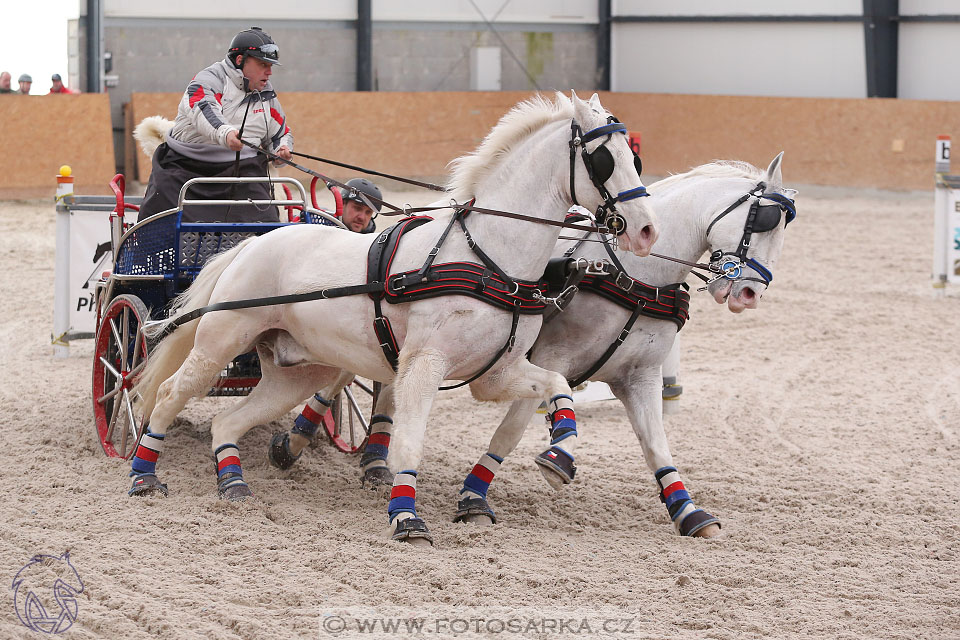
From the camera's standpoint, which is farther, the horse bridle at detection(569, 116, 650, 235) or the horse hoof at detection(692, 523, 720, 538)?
the horse hoof at detection(692, 523, 720, 538)

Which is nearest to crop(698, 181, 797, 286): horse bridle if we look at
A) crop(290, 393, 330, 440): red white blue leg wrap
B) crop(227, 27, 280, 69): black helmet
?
→ crop(290, 393, 330, 440): red white blue leg wrap

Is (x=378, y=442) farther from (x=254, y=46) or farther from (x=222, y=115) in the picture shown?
(x=254, y=46)

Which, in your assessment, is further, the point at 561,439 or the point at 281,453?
the point at 281,453

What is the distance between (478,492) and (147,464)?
149 cm

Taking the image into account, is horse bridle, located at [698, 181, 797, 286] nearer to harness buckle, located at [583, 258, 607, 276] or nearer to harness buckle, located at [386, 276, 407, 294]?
harness buckle, located at [583, 258, 607, 276]

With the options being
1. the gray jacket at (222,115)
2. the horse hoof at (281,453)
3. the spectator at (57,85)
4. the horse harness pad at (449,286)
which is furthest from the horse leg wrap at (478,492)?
the spectator at (57,85)

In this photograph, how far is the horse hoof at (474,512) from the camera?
4.67m

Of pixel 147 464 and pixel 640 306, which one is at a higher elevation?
pixel 640 306

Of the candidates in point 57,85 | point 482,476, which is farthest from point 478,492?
point 57,85

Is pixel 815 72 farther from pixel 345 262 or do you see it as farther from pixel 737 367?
pixel 345 262

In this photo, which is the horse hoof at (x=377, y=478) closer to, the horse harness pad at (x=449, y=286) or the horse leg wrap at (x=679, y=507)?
the horse harness pad at (x=449, y=286)

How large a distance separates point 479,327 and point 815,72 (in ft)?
46.3

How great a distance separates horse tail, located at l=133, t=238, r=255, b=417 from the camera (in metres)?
4.95

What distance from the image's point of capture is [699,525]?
4.55 m
